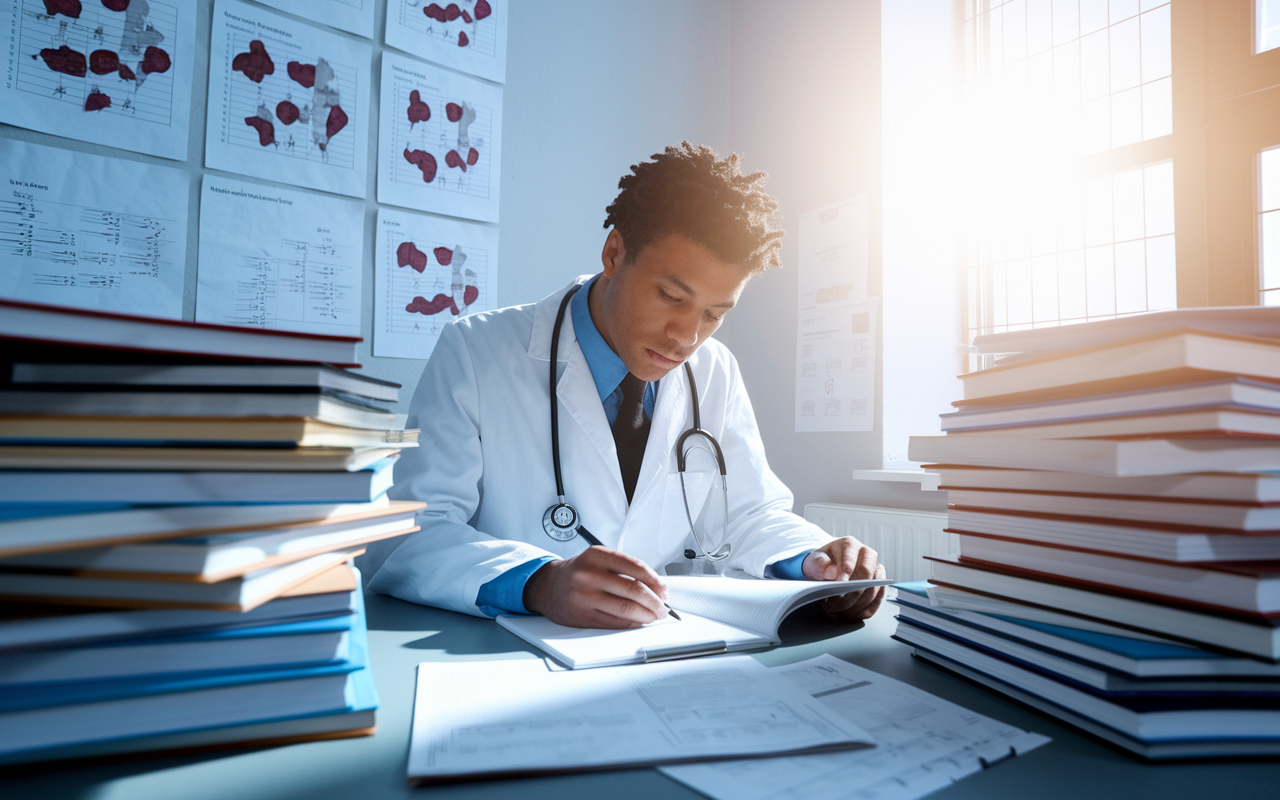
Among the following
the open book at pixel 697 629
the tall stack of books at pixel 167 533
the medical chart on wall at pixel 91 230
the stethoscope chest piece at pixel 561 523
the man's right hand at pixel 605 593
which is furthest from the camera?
the medical chart on wall at pixel 91 230

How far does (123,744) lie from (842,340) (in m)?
2.04

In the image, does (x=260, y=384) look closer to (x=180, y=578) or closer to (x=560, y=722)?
(x=180, y=578)

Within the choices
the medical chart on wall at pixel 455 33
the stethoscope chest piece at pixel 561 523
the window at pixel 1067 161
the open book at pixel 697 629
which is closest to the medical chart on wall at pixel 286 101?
the medical chart on wall at pixel 455 33

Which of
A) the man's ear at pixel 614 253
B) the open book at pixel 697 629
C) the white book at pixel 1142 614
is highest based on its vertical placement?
the man's ear at pixel 614 253

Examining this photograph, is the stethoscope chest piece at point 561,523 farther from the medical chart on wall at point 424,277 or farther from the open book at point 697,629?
the medical chart on wall at point 424,277

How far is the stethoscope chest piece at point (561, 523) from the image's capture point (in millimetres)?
1117

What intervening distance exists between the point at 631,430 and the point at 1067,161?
1565 millimetres

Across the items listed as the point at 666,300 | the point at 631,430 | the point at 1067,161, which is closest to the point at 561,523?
the point at 631,430

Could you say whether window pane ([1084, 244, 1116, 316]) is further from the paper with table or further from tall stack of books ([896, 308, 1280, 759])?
the paper with table

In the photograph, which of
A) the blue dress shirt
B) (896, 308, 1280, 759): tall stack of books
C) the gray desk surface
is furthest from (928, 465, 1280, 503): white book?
the blue dress shirt

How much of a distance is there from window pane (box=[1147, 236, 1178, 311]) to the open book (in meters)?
1.46

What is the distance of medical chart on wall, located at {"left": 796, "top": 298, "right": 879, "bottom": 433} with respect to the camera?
6.87 ft

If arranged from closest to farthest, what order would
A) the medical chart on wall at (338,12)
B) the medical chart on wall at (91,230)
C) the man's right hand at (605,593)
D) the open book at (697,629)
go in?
the open book at (697,629) → the man's right hand at (605,593) → the medical chart on wall at (91,230) → the medical chart on wall at (338,12)

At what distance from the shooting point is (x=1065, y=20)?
1.98 m
